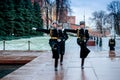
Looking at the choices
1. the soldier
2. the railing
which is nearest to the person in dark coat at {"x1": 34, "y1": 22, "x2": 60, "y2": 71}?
the soldier

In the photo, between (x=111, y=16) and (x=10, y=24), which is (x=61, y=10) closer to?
(x=10, y=24)

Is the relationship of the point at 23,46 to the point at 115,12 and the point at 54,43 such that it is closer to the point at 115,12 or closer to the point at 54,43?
the point at 54,43

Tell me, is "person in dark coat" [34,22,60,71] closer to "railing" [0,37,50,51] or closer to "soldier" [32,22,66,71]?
"soldier" [32,22,66,71]

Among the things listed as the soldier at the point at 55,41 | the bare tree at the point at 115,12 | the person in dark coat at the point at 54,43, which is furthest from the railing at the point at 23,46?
the bare tree at the point at 115,12

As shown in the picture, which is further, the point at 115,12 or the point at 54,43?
the point at 115,12

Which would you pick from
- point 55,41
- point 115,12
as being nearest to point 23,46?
point 55,41

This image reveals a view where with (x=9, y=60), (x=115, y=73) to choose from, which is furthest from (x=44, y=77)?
(x=9, y=60)

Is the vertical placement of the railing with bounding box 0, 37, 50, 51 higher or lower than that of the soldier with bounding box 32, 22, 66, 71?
lower

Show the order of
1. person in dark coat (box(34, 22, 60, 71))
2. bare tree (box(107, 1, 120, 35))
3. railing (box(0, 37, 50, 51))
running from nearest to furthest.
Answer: person in dark coat (box(34, 22, 60, 71)) < railing (box(0, 37, 50, 51)) < bare tree (box(107, 1, 120, 35))

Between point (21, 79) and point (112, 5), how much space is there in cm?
10819

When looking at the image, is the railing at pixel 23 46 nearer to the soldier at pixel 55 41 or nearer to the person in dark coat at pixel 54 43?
the soldier at pixel 55 41

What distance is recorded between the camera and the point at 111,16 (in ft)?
382

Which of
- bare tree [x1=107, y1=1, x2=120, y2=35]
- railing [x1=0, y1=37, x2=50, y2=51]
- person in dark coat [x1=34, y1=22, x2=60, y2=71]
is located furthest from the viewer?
bare tree [x1=107, y1=1, x2=120, y2=35]

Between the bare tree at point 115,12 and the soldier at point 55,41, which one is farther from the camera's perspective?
the bare tree at point 115,12
